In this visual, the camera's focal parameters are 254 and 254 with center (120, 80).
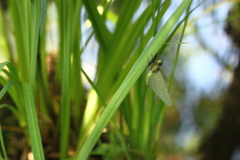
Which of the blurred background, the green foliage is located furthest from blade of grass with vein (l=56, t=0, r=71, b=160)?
the blurred background

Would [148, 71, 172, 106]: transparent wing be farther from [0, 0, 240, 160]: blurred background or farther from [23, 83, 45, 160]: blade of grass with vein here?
[0, 0, 240, 160]: blurred background

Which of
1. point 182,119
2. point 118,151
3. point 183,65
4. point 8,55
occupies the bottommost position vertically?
point 182,119

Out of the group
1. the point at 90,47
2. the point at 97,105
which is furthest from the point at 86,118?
the point at 90,47

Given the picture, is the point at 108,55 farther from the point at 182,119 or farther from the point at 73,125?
the point at 182,119

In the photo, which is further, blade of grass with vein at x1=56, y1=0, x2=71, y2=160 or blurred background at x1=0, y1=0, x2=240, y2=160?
blurred background at x1=0, y1=0, x2=240, y2=160

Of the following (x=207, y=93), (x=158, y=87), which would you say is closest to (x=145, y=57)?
(x=158, y=87)

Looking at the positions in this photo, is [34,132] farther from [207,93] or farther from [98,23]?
[207,93]

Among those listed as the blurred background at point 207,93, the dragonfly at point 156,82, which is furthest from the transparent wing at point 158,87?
the blurred background at point 207,93

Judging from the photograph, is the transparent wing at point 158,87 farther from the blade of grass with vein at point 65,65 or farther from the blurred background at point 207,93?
the blurred background at point 207,93
